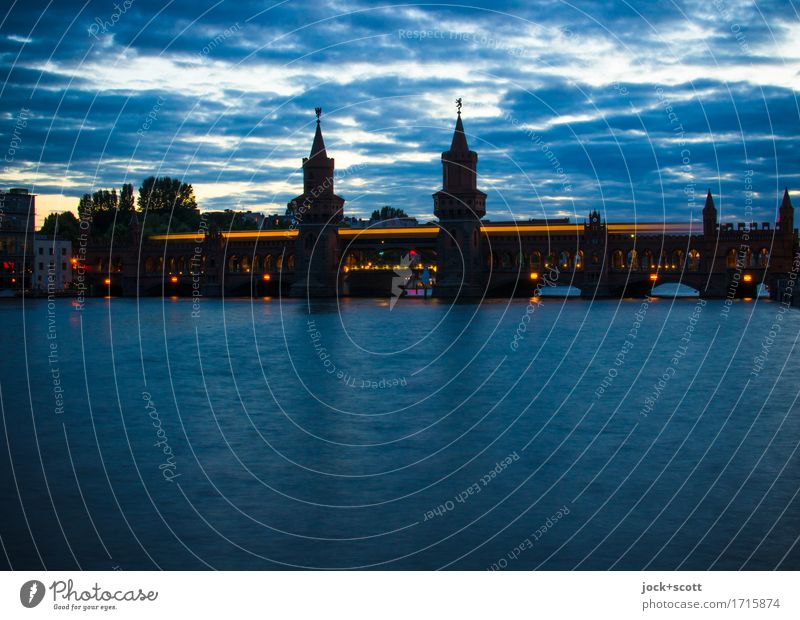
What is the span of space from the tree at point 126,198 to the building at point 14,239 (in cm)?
2833

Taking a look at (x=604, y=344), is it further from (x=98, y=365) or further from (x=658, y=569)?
(x=658, y=569)

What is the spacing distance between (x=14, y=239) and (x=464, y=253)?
169 feet

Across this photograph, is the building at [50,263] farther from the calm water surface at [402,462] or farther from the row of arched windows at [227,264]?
the calm water surface at [402,462]

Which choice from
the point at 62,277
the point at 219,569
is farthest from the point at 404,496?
the point at 62,277

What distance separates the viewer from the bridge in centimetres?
10731

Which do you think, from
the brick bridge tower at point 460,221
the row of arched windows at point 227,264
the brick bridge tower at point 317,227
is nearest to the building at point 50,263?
the row of arched windows at point 227,264

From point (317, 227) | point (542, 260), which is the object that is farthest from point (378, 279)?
point (542, 260)

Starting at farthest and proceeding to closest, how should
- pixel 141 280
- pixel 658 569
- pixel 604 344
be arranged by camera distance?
1. pixel 141 280
2. pixel 604 344
3. pixel 658 569

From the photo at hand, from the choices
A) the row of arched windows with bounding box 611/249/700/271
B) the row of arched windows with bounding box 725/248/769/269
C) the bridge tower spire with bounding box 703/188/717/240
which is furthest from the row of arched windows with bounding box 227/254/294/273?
the row of arched windows with bounding box 725/248/769/269

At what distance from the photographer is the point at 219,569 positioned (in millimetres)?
12766

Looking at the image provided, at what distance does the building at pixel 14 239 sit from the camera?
109m

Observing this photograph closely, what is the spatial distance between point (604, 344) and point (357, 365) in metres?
16.5

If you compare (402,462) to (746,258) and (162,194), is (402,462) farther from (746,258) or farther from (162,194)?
(162,194)

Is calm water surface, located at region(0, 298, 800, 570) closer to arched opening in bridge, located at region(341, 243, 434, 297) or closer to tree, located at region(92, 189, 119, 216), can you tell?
arched opening in bridge, located at region(341, 243, 434, 297)
